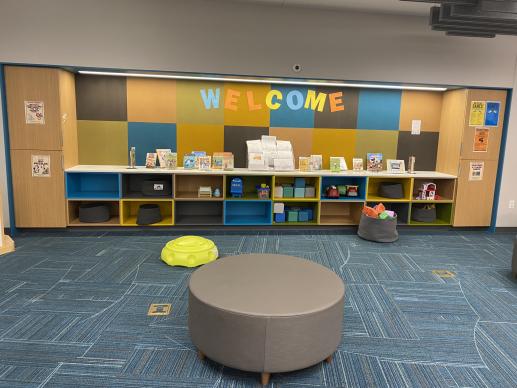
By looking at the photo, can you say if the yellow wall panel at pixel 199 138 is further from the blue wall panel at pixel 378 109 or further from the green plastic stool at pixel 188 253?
the blue wall panel at pixel 378 109

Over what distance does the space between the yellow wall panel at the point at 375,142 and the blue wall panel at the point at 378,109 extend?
0.30ft

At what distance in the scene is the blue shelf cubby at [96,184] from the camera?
521 cm

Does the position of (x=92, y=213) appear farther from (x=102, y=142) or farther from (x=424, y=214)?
(x=424, y=214)

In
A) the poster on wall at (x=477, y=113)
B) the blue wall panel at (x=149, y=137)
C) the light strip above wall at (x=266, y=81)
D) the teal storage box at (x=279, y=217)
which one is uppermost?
the light strip above wall at (x=266, y=81)

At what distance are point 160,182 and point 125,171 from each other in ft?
1.59

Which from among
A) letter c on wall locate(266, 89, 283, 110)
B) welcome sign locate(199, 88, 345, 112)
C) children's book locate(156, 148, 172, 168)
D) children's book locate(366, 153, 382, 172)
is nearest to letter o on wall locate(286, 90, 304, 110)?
welcome sign locate(199, 88, 345, 112)

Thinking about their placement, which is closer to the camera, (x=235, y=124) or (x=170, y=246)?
(x=170, y=246)

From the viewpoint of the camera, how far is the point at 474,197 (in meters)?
5.52

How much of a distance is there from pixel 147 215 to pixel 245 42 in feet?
8.63

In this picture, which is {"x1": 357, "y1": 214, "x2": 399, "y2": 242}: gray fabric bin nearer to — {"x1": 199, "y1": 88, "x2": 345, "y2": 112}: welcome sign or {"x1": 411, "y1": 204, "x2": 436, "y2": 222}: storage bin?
{"x1": 411, "y1": 204, "x2": 436, "y2": 222}: storage bin

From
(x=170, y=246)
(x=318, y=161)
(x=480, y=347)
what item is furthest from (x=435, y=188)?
(x=170, y=246)

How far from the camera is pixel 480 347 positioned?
2.64 metres

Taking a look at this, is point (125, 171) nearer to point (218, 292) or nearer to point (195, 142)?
point (195, 142)

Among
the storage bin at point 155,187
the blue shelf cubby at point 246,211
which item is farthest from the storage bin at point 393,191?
the storage bin at point 155,187
